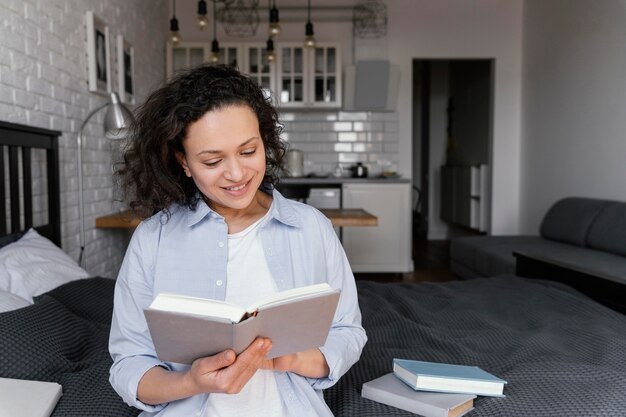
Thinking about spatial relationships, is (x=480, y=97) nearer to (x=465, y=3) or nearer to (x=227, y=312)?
(x=465, y=3)

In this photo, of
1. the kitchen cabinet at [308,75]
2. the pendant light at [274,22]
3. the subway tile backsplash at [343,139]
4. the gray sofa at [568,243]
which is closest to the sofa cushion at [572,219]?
the gray sofa at [568,243]

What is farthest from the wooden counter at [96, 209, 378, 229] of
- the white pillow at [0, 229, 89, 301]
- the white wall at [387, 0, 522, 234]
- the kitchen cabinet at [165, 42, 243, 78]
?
the white wall at [387, 0, 522, 234]

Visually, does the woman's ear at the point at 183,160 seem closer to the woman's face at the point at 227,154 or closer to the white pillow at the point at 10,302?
the woman's face at the point at 227,154

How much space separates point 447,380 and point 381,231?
4348 millimetres

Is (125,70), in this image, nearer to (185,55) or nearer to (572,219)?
(185,55)

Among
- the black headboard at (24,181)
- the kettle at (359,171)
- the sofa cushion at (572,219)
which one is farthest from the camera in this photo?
the kettle at (359,171)

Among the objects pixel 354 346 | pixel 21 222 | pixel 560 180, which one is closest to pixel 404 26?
pixel 560 180

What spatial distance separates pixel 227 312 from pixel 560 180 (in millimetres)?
4961

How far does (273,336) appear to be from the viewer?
36.4 inches

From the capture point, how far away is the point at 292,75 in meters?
5.87

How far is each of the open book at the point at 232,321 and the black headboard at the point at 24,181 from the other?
5.25ft

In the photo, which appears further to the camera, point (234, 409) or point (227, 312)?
point (234, 409)

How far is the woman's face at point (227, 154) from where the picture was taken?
1.09m

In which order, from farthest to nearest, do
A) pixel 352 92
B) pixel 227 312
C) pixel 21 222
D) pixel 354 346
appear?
pixel 352 92 → pixel 21 222 → pixel 354 346 → pixel 227 312
